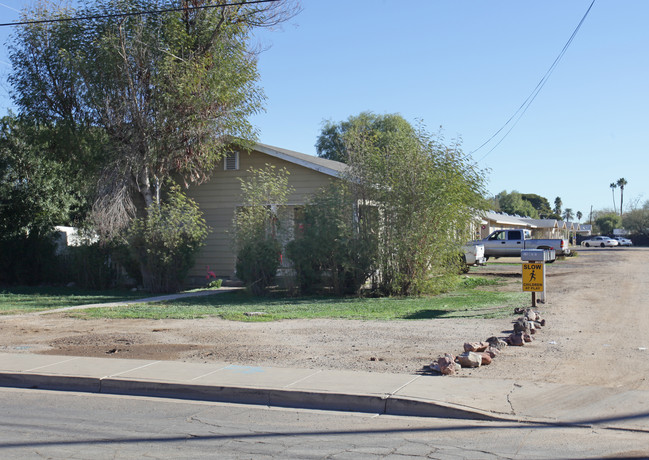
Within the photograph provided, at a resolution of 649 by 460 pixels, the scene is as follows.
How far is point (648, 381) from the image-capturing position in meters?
7.61

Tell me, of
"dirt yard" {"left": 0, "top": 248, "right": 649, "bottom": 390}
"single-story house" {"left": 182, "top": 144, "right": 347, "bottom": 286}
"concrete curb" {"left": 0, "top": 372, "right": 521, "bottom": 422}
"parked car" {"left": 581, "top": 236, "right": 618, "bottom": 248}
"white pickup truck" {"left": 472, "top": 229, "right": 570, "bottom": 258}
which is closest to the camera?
"concrete curb" {"left": 0, "top": 372, "right": 521, "bottom": 422}

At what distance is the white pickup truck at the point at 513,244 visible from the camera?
3644 cm

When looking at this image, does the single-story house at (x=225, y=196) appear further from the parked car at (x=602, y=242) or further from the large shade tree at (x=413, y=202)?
the parked car at (x=602, y=242)

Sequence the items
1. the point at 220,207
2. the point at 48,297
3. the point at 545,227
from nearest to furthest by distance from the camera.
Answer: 1. the point at 48,297
2. the point at 220,207
3. the point at 545,227

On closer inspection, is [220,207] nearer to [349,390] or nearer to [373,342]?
[373,342]

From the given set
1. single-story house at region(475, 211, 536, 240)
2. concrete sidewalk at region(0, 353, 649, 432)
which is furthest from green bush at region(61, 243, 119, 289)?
single-story house at region(475, 211, 536, 240)

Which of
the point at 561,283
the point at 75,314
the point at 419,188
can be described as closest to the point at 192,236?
the point at 75,314

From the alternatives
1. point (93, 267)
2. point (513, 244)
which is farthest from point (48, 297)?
point (513, 244)

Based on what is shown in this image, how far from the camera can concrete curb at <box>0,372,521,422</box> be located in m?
6.81

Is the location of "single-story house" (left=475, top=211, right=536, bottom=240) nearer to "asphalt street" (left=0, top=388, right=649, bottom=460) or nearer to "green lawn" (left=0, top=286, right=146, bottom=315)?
"green lawn" (left=0, top=286, right=146, bottom=315)

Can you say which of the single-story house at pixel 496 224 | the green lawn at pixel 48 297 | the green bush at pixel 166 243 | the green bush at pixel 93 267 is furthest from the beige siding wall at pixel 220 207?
the single-story house at pixel 496 224

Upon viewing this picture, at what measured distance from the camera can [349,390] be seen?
7.37 meters

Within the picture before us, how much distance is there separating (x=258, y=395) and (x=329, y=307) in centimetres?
773

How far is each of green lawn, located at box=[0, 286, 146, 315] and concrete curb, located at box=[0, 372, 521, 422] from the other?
7.57 meters
